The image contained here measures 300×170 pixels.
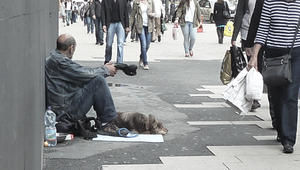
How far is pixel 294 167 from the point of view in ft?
16.2

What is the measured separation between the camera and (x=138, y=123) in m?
6.18

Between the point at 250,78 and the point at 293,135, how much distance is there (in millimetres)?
711

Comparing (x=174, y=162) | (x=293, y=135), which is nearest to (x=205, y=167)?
(x=174, y=162)

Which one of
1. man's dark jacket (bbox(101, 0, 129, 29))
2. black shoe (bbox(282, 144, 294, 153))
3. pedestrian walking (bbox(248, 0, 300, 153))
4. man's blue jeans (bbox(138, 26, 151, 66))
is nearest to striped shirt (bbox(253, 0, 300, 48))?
pedestrian walking (bbox(248, 0, 300, 153))

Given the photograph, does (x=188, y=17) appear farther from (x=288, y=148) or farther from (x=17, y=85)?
(x=17, y=85)

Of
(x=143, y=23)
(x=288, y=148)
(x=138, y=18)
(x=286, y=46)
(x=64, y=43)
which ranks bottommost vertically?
(x=288, y=148)

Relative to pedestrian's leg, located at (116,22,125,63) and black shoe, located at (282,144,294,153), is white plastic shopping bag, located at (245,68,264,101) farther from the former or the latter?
pedestrian's leg, located at (116,22,125,63)

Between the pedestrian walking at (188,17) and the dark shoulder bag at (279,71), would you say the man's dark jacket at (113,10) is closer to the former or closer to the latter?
the pedestrian walking at (188,17)

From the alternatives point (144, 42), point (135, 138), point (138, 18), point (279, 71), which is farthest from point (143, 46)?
point (279, 71)

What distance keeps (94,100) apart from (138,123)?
0.62m

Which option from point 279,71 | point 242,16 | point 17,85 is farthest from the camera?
point 242,16

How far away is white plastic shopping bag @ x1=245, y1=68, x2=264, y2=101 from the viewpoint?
5547 millimetres

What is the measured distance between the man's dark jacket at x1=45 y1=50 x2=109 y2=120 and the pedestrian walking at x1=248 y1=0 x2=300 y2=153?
6.06 feet

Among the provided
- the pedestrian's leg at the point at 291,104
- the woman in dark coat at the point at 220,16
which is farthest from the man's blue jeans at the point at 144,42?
the woman in dark coat at the point at 220,16
